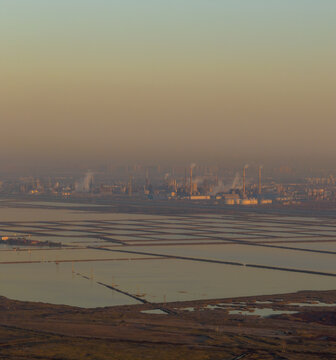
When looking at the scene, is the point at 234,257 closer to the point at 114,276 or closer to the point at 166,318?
the point at 114,276

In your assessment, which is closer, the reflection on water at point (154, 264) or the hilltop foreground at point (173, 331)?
the hilltop foreground at point (173, 331)

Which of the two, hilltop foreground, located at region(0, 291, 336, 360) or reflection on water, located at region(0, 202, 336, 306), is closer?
hilltop foreground, located at region(0, 291, 336, 360)

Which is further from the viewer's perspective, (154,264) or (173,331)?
(154,264)

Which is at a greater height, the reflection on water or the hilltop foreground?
the reflection on water

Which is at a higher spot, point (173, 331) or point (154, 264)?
point (154, 264)

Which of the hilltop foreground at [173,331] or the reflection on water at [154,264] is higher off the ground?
the reflection on water at [154,264]

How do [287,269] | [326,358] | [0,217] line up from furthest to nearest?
[0,217], [287,269], [326,358]

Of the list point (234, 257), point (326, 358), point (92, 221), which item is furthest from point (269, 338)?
point (92, 221)

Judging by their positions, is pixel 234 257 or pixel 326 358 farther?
pixel 234 257

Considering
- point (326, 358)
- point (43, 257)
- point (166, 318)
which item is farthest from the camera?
point (43, 257)
